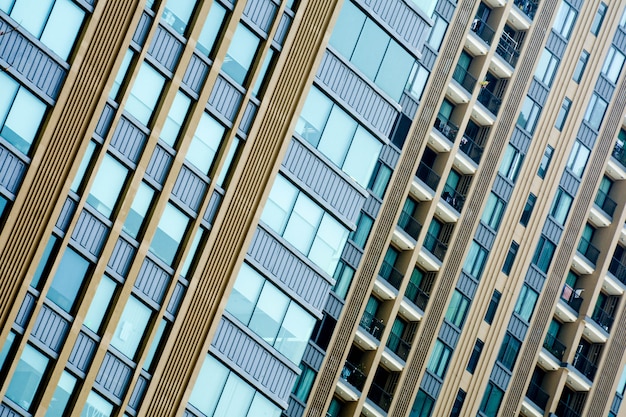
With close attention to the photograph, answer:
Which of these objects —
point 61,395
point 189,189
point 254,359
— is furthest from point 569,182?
point 61,395

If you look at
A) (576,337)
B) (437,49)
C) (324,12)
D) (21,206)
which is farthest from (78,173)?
(576,337)

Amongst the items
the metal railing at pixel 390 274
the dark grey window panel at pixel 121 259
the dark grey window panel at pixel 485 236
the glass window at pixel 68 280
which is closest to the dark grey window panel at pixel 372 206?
the metal railing at pixel 390 274

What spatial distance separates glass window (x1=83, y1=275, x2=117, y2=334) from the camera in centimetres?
4281

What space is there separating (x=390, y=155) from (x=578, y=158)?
10.7 m

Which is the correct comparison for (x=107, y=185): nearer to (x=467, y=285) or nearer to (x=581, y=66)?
(x=467, y=285)

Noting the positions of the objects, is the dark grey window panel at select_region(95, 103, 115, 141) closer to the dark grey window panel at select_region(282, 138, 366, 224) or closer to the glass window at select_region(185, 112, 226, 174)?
the glass window at select_region(185, 112, 226, 174)

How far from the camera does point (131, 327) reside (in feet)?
143

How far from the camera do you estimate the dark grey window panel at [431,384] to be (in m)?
62.5

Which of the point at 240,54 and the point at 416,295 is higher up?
the point at 416,295

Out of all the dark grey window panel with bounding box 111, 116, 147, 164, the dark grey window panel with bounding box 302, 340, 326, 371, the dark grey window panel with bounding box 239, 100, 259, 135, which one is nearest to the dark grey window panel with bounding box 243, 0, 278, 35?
the dark grey window panel with bounding box 239, 100, 259, 135

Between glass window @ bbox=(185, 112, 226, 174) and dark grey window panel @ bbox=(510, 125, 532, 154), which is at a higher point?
dark grey window panel @ bbox=(510, 125, 532, 154)

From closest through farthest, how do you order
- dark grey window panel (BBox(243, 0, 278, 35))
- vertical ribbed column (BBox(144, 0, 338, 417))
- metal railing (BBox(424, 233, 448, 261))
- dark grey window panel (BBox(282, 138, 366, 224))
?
1. vertical ribbed column (BBox(144, 0, 338, 417))
2. dark grey window panel (BBox(243, 0, 278, 35))
3. dark grey window panel (BBox(282, 138, 366, 224))
4. metal railing (BBox(424, 233, 448, 261))

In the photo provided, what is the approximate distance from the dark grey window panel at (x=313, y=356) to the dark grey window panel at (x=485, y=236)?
931 centimetres

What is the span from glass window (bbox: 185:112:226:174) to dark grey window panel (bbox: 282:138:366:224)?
2.32 meters
